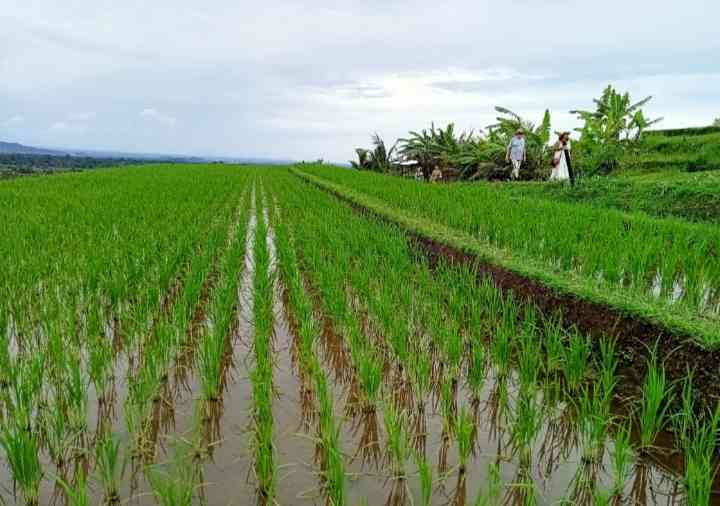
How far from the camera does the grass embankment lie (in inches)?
110

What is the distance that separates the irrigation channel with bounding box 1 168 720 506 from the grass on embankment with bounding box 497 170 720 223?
444 cm

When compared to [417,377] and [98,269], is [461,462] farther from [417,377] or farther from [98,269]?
[98,269]

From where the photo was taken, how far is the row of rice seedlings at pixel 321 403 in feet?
5.31

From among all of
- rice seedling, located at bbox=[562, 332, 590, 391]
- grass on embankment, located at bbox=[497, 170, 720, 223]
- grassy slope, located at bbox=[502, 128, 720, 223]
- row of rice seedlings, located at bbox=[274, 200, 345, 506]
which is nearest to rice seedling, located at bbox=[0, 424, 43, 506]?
row of rice seedlings, located at bbox=[274, 200, 345, 506]

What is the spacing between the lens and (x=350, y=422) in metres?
2.25

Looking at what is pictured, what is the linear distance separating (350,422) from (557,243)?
283 cm

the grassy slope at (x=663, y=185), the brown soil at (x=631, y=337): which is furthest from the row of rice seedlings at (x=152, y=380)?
the grassy slope at (x=663, y=185)

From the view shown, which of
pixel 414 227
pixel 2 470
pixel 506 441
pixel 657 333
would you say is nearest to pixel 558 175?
pixel 414 227

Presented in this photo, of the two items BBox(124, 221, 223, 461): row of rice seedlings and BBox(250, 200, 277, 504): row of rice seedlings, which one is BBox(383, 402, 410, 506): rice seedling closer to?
BBox(250, 200, 277, 504): row of rice seedlings

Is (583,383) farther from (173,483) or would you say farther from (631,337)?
(173,483)

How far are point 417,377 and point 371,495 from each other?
83 centimetres

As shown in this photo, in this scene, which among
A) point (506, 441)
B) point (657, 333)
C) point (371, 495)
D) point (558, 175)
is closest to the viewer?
point (371, 495)

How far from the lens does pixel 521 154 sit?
11.6m

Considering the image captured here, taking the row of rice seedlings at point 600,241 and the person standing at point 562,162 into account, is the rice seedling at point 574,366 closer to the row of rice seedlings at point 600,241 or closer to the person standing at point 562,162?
the row of rice seedlings at point 600,241
